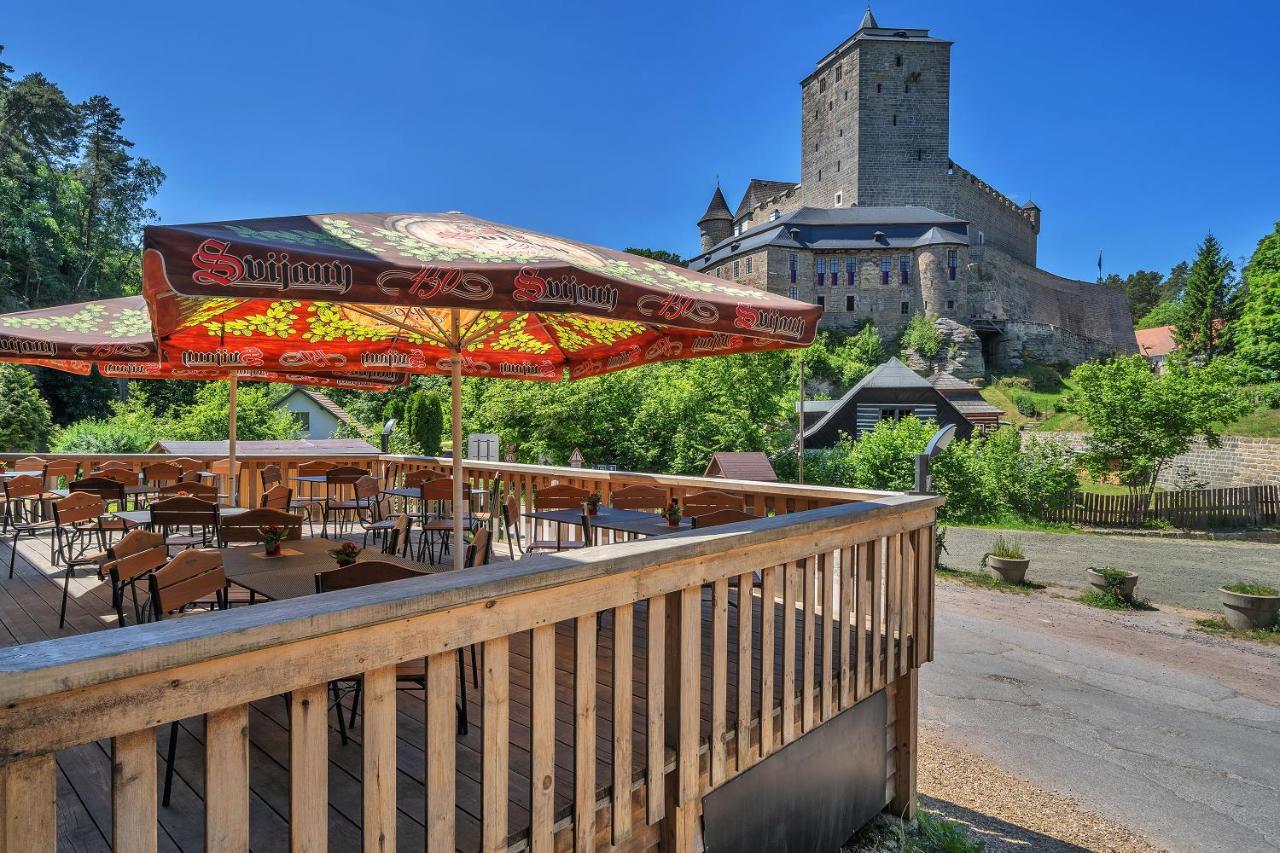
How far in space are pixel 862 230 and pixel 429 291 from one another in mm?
58541

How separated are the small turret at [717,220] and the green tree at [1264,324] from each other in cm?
4463

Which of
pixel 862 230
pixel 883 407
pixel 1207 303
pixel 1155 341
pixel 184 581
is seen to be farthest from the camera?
pixel 1155 341

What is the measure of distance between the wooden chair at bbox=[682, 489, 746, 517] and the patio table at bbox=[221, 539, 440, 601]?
97.9 inches

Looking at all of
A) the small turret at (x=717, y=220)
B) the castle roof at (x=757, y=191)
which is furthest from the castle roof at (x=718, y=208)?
the castle roof at (x=757, y=191)

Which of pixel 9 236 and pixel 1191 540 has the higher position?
pixel 9 236

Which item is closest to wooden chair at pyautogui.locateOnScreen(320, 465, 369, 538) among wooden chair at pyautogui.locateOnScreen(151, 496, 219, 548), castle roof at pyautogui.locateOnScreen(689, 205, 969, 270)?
wooden chair at pyautogui.locateOnScreen(151, 496, 219, 548)

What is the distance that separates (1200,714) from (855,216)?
5496cm

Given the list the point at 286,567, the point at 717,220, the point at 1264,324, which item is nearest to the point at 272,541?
the point at 286,567

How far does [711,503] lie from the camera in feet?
18.6

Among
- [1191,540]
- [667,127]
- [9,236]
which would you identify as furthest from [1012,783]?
[667,127]

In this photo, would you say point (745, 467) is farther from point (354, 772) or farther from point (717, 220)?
point (717, 220)

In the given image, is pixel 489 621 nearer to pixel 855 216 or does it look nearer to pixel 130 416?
pixel 130 416

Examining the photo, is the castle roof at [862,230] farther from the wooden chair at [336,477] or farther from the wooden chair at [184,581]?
the wooden chair at [184,581]

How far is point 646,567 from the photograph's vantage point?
2.36m
